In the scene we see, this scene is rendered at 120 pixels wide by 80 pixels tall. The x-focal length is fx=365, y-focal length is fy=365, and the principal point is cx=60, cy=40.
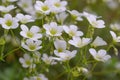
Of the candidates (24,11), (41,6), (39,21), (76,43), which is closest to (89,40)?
(76,43)

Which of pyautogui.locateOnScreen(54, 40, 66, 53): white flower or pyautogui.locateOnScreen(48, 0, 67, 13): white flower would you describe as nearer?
pyautogui.locateOnScreen(54, 40, 66, 53): white flower

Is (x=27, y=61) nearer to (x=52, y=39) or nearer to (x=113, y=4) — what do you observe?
(x=52, y=39)

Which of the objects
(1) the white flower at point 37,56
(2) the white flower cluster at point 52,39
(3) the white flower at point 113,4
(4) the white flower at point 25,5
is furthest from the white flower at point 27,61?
(3) the white flower at point 113,4

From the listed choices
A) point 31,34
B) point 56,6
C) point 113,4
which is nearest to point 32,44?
point 31,34

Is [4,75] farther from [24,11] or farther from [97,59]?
[97,59]

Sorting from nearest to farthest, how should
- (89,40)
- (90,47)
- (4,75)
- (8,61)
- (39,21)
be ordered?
(89,40), (90,47), (39,21), (4,75), (8,61)

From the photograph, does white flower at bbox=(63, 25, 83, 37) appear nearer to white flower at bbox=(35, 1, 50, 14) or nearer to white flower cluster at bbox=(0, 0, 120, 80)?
white flower cluster at bbox=(0, 0, 120, 80)

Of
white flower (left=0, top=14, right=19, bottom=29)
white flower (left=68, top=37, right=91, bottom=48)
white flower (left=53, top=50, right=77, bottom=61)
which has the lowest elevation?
white flower (left=53, top=50, right=77, bottom=61)

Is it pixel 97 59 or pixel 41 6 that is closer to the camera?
pixel 97 59

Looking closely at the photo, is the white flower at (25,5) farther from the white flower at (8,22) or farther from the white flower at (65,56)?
the white flower at (65,56)

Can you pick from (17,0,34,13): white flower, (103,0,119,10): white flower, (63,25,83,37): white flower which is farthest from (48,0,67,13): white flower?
(103,0,119,10): white flower

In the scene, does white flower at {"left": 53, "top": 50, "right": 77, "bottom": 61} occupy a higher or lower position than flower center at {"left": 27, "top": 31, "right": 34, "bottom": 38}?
lower
